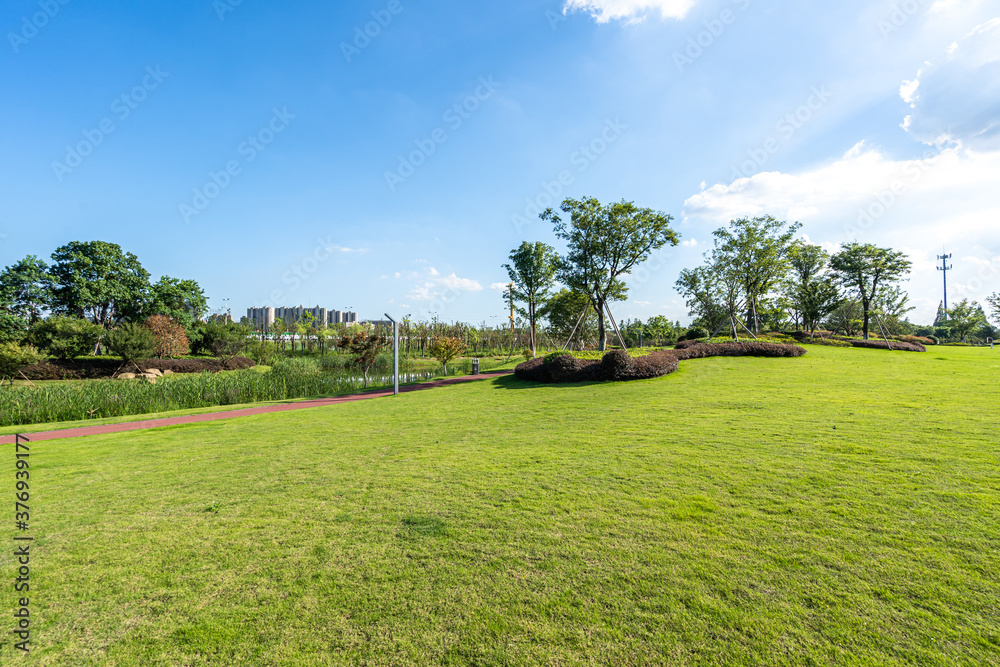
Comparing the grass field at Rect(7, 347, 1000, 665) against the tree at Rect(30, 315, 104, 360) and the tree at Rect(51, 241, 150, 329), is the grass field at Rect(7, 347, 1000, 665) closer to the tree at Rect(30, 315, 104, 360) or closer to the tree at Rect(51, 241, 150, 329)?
the tree at Rect(30, 315, 104, 360)

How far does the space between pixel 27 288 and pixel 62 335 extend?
9.24 meters

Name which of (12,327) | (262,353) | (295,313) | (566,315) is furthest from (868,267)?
(295,313)

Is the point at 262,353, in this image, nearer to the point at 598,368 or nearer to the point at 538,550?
the point at 598,368

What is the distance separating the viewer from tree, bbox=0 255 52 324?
27.1 metres

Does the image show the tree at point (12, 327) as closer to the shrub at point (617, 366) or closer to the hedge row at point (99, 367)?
the hedge row at point (99, 367)

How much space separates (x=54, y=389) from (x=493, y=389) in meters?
13.7

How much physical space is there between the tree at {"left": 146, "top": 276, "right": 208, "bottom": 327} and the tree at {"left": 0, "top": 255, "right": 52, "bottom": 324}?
19.2ft

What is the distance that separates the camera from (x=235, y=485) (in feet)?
15.4

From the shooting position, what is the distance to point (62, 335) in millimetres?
23703

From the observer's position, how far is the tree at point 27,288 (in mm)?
27117

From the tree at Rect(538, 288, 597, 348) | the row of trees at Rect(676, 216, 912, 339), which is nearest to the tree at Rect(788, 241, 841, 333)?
the row of trees at Rect(676, 216, 912, 339)

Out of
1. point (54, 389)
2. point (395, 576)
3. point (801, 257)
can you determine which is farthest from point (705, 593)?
point (801, 257)

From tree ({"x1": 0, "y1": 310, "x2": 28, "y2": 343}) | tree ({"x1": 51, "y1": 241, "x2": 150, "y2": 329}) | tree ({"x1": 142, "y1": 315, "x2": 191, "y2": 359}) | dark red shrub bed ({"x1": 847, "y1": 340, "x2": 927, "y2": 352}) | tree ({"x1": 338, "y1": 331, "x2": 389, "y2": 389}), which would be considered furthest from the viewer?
tree ({"x1": 51, "y1": 241, "x2": 150, "y2": 329})

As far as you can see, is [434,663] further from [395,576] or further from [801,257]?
[801,257]
